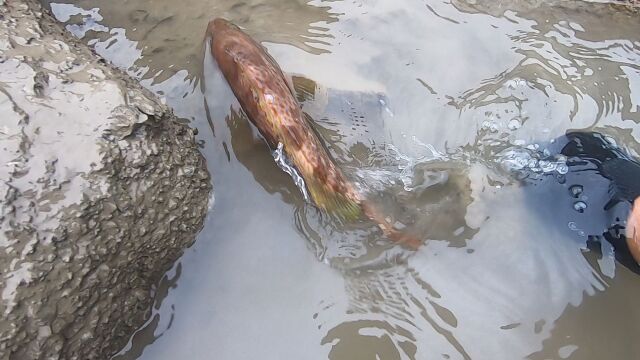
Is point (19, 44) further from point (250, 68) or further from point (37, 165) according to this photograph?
point (250, 68)

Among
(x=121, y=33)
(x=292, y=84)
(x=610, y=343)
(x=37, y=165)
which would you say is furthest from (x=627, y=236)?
(x=121, y=33)

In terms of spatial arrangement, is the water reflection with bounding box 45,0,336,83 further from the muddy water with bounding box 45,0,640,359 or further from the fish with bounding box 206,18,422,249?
the fish with bounding box 206,18,422,249

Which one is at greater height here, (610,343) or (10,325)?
(10,325)

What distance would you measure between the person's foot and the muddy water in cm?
5

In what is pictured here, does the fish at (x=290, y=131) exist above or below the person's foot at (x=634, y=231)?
A: above

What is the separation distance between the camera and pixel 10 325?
74.8 inches

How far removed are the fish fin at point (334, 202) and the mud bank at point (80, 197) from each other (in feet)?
1.61

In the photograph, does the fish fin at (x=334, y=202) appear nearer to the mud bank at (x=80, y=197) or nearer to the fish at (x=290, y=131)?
the fish at (x=290, y=131)

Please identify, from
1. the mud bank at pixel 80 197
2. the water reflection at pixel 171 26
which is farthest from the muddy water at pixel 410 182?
the mud bank at pixel 80 197

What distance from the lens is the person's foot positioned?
259 cm

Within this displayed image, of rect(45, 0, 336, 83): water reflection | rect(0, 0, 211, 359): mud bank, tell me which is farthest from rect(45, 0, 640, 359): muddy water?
rect(0, 0, 211, 359): mud bank

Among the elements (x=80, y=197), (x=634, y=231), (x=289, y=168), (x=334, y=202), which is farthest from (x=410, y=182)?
(x=80, y=197)

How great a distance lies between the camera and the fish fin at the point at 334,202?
8.66 ft

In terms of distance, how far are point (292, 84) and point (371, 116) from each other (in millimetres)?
437
